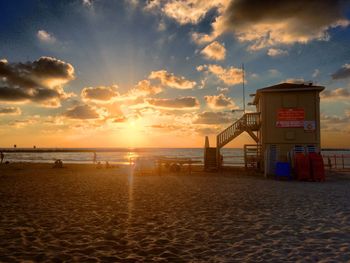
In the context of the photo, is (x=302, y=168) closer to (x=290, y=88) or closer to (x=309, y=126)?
(x=309, y=126)

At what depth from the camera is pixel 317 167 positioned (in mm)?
19000

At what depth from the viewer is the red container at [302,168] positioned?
62.6 ft

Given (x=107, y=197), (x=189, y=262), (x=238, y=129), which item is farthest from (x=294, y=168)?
(x=189, y=262)

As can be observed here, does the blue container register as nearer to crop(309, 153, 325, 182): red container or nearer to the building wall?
crop(309, 153, 325, 182): red container

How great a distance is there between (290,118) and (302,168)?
5261mm

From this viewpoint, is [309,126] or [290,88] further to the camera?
[290,88]

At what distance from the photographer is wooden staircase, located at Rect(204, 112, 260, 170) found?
25750 millimetres

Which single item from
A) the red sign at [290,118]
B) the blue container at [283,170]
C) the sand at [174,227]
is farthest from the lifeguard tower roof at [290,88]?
the sand at [174,227]

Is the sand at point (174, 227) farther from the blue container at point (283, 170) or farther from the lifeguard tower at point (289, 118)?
the lifeguard tower at point (289, 118)

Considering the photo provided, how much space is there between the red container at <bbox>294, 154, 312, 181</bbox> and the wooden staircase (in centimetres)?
644

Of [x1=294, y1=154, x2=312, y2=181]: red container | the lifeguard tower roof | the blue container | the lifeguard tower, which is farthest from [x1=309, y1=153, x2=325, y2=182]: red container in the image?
the lifeguard tower roof

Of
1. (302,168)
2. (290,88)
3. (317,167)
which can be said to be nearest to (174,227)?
(302,168)

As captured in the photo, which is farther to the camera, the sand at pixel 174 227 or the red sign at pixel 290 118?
the red sign at pixel 290 118

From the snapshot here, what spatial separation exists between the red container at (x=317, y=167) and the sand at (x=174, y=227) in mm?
6487
